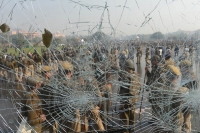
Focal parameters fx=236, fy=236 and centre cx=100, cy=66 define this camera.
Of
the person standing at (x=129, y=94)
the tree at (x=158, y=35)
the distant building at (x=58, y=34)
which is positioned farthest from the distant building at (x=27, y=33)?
the tree at (x=158, y=35)

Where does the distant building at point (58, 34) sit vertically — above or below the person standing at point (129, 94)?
above

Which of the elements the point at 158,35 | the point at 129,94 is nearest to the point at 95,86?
the point at 129,94

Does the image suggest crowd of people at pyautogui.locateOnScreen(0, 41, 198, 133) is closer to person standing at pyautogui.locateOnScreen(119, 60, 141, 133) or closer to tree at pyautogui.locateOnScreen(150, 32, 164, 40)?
person standing at pyautogui.locateOnScreen(119, 60, 141, 133)

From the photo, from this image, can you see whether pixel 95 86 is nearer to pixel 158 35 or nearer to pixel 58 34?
pixel 58 34

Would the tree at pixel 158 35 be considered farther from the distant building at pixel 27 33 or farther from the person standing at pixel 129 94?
the distant building at pixel 27 33

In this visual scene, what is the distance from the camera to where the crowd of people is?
7.53 ft

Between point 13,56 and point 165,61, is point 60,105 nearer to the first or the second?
point 13,56

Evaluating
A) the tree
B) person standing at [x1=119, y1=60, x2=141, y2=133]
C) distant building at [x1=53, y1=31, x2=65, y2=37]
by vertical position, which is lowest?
person standing at [x1=119, y1=60, x2=141, y2=133]

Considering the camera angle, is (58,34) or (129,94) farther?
(58,34)

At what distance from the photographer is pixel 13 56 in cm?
273

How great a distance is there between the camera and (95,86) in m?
2.37

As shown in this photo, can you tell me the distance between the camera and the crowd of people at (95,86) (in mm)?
2295

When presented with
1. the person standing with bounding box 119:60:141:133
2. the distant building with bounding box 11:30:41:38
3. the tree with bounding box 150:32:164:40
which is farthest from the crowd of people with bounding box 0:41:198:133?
the distant building with bounding box 11:30:41:38

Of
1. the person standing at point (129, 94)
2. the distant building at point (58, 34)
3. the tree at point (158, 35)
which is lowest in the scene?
the person standing at point (129, 94)
